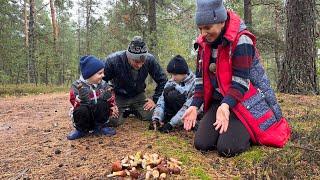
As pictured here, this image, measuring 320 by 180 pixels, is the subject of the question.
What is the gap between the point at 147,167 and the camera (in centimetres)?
337

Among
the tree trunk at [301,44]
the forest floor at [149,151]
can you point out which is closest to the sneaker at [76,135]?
the forest floor at [149,151]

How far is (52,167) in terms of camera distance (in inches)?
154

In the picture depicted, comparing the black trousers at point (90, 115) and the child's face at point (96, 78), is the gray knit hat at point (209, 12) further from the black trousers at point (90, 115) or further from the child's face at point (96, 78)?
the black trousers at point (90, 115)

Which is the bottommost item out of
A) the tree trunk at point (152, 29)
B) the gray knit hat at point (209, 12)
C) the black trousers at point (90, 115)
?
the black trousers at point (90, 115)

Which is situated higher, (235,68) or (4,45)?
(4,45)

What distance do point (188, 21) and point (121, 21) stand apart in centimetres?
326

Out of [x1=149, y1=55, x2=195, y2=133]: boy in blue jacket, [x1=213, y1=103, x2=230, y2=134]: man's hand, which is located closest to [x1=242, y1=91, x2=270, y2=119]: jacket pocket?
[x1=213, y1=103, x2=230, y2=134]: man's hand

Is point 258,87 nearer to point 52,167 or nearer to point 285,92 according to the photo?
point 52,167

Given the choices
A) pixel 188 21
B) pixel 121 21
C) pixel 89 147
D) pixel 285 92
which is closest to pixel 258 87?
pixel 89 147

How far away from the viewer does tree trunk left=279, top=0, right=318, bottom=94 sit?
7027mm

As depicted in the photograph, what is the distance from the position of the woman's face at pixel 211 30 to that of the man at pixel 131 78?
151cm

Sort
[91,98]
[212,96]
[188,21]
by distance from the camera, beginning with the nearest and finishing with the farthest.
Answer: [212,96] → [91,98] → [188,21]

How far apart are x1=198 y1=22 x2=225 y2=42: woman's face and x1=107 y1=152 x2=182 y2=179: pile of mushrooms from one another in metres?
1.35

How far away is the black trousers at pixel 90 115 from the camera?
15.9 feet
